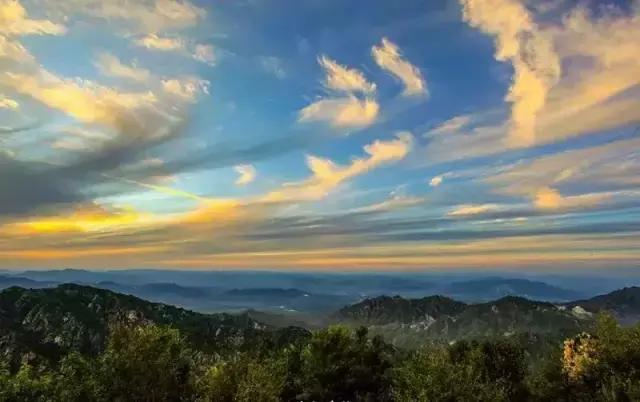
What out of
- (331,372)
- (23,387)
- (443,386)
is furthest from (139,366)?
(331,372)

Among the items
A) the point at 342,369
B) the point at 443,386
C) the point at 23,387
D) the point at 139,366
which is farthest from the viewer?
the point at 342,369

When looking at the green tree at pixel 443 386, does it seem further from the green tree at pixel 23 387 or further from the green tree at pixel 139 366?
the green tree at pixel 23 387

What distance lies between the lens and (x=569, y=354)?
7650 centimetres

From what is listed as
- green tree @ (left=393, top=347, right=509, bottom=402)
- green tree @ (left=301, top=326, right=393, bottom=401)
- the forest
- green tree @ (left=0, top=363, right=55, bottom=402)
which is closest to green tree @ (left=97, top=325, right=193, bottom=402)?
the forest

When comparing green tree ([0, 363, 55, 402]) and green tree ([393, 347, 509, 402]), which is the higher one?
green tree ([0, 363, 55, 402])

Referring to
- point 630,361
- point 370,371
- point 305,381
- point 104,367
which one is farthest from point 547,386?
point 104,367

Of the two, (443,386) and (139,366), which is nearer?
(139,366)

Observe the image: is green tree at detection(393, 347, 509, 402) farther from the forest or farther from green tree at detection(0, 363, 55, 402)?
green tree at detection(0, 363, 55, 402)

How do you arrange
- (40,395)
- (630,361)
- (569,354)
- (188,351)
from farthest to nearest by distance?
(569,354) < (630,361) < (188,351) < (40,395)

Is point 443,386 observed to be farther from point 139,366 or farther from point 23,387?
point 23,387

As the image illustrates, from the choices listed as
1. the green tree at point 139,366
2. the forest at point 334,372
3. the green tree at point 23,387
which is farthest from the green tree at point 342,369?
the green tree at point 23,387

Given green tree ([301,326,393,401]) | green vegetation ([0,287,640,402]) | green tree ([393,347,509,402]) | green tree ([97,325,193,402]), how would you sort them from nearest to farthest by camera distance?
1. green tree ([97,325,193,402])
2. green vegetation ([0,287,640,402])
3. green tree ([393,347,509,402])
4. green tree ([301,326,393,401])

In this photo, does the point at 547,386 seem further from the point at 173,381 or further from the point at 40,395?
the point at 40,395

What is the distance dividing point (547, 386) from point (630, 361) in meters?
14.2
